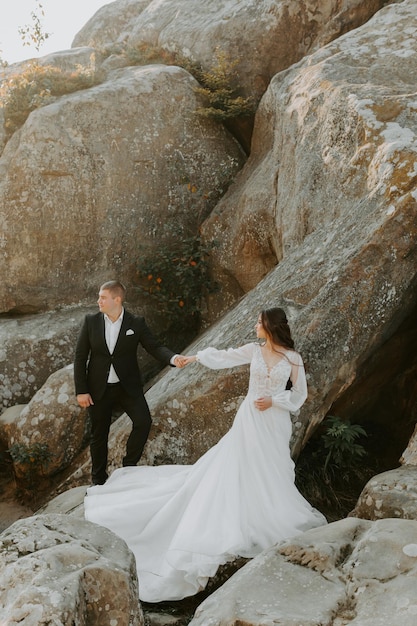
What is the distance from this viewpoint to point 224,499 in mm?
6023

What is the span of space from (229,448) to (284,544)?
1.78 metres

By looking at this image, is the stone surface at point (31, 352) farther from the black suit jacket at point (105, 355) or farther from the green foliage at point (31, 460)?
the black suit jacket at point (105, 355)

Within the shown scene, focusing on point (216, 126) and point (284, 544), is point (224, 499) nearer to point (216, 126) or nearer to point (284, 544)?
point (284, 544)

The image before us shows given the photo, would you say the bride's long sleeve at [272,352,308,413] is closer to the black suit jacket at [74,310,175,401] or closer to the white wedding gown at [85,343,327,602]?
the white wedding gown at [85,343,327,602]

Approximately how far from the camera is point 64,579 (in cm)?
394

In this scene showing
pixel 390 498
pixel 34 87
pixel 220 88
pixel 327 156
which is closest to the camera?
pixel 390 498

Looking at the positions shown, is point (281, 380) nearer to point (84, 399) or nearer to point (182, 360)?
point (182, 360)

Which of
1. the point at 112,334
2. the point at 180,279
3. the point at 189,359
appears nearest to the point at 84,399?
the point at 112,334

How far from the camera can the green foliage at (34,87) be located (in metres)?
11.4

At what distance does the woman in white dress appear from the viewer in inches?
228

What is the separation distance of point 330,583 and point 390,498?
1784 millimetres

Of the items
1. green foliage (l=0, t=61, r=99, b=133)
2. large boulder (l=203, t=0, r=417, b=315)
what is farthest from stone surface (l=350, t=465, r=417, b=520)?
green foliage (l=0, t=61, r=99, b=133)

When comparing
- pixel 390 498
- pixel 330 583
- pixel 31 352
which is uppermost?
pixel 31 352

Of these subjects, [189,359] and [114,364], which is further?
[114,364]
